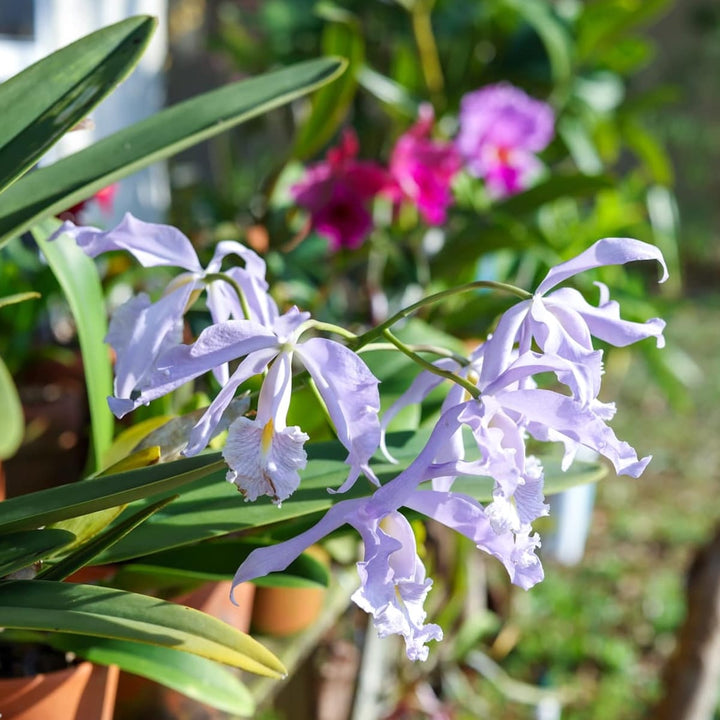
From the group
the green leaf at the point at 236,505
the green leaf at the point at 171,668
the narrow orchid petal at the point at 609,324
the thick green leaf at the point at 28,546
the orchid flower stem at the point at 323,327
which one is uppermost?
the orchid flower stem at the point at 323,327

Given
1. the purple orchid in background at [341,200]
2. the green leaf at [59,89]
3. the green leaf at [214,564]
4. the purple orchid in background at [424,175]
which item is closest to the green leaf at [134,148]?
the green leaf at [59,89]

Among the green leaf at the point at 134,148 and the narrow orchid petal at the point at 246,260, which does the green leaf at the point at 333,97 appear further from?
the narrow orchid petal at the point at 246,260

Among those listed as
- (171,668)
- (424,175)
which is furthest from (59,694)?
(424,175)

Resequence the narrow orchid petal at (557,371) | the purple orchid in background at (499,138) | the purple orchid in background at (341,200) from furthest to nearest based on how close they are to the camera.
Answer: the purple orchid in background at (499,138)
the purple orchid in background at (341,200)
the narrow orchid petal at (557,371)

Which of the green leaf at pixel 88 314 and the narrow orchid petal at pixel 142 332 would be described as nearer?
the narrow orchid petal at pixel 142 332

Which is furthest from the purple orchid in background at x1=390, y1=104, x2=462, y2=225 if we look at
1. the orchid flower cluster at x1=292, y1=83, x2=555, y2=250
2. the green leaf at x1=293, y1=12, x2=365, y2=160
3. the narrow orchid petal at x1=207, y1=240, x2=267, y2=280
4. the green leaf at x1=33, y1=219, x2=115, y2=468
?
the narrow orchid petal at x1=207, y1=240, x2=267, y2=280

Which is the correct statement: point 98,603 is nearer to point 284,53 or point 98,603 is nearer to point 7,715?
point 7,715

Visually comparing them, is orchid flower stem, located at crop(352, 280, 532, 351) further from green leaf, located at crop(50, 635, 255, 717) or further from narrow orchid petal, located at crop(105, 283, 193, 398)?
green leaf, located at crop(50, 635, 255, 717)
